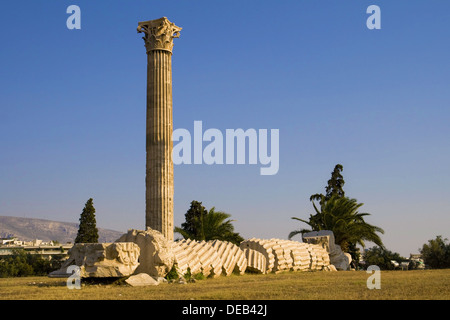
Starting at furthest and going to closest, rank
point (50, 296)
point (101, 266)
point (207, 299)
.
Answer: point (101, 266) < point (50, 296) < point (207, 299)

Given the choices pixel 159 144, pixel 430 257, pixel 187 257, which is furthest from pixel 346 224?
pixel 187 257

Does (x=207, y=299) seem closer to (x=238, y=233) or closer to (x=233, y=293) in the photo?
(x=233, y=293)

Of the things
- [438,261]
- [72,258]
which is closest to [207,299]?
[72,258]

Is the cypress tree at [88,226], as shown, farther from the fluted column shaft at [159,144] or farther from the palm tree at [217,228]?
the fluted column shaft at [159,144]

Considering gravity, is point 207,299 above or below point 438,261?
above

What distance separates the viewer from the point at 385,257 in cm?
2866

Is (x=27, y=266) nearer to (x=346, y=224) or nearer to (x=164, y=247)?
(x=164, y=247)

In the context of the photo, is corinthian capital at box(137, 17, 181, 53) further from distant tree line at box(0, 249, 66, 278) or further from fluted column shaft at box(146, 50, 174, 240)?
distant tree line at box(0, 249, 66, 278)

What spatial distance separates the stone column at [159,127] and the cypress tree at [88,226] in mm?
6829

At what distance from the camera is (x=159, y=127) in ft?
58.1

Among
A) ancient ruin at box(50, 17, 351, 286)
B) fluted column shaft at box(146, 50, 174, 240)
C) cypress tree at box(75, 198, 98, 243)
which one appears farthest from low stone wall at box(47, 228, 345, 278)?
cypress tree at box(75, 198, 98, 243)

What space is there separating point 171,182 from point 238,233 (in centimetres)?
922

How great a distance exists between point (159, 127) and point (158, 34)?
3.23 meters

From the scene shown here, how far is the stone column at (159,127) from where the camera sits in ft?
57.3
